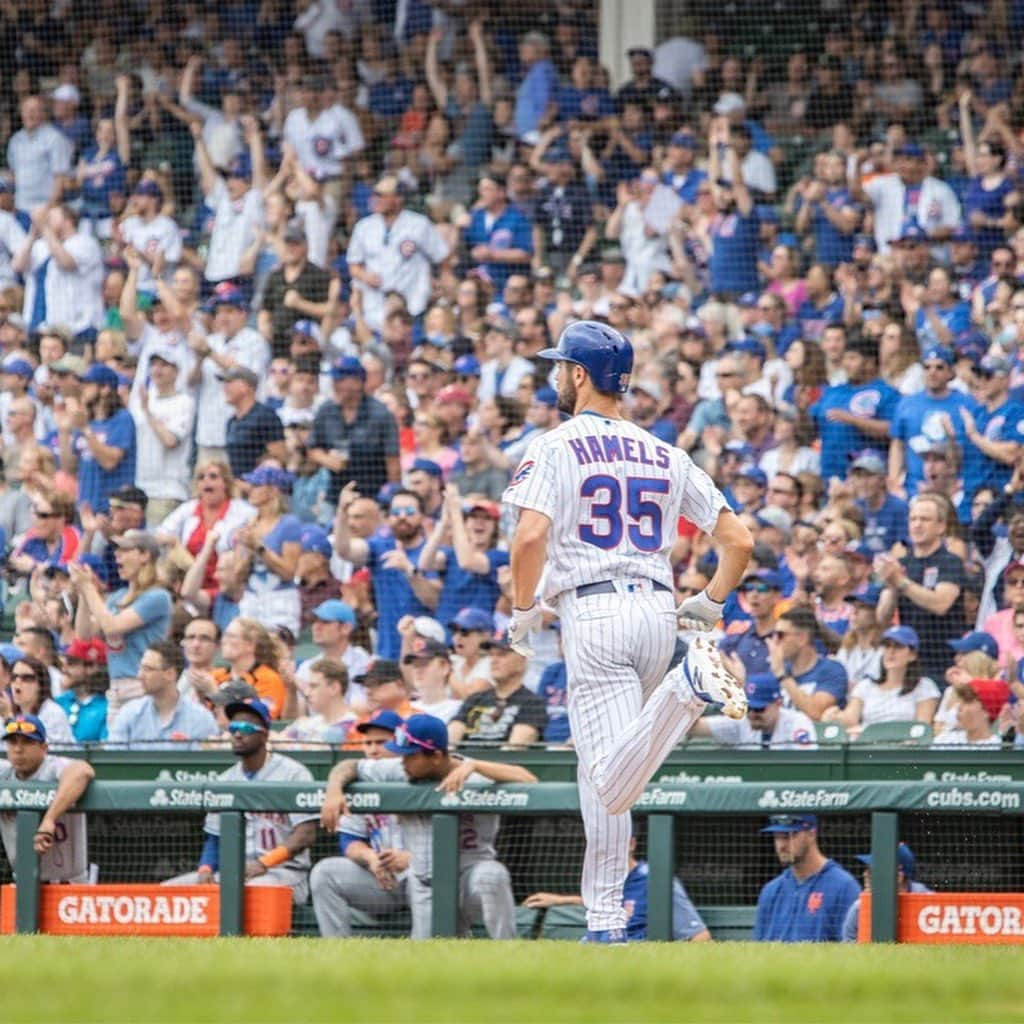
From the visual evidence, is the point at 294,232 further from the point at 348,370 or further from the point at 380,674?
the point at 380,674

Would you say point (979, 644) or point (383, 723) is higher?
point (979, 644)

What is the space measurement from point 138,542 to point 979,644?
4.77 metres

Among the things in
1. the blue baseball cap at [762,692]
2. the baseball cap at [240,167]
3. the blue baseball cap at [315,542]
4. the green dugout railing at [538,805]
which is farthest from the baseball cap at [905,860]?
the baseball cap at [240,167]

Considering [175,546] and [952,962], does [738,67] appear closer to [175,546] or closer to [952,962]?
[175,546]

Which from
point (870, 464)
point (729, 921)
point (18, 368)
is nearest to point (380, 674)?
point (729, 921)

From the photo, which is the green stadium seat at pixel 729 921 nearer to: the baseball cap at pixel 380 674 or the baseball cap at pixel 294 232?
the baseball cap at pixel 380 674

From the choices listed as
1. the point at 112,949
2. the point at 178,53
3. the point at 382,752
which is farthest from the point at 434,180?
the point at 112,949

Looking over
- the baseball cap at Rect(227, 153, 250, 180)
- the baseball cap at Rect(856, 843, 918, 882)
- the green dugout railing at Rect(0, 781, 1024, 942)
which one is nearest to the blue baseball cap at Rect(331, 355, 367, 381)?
the baseball cap at Rect(227, 153, 250, 180)

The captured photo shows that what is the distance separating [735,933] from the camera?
29.7ft

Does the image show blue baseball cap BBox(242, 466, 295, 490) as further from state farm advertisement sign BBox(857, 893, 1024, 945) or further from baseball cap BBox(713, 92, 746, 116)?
state farm advertisement sign BBox(857, 893, 1024, 945)

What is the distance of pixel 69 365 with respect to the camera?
52.1ft

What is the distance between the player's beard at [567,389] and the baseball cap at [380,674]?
400cm

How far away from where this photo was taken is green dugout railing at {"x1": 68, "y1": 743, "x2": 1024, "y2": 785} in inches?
360

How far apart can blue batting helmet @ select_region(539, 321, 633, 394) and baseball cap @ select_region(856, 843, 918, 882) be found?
2980 millimetres
